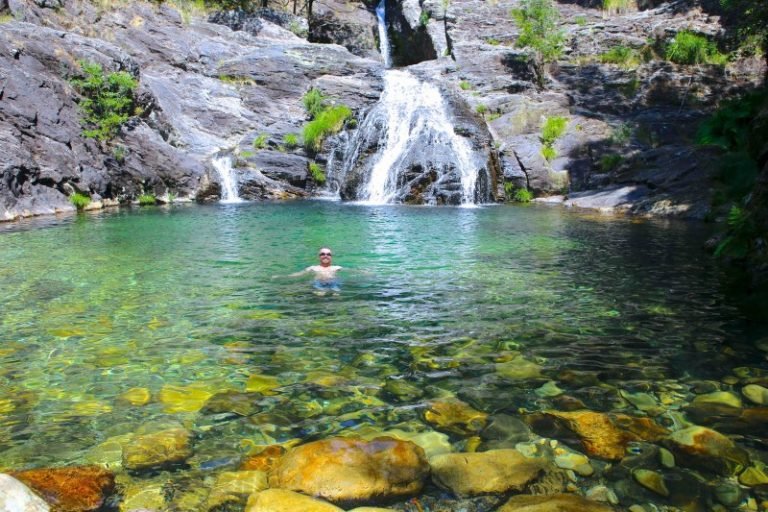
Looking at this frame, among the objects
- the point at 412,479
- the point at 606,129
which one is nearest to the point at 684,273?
the point at 412,479

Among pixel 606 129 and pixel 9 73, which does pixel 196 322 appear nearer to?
pixel 9 73

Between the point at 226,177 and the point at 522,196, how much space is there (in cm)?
1383

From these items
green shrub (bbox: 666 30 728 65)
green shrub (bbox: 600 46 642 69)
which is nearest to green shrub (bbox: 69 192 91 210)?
green shrub (bbox: 600 46 642 69)

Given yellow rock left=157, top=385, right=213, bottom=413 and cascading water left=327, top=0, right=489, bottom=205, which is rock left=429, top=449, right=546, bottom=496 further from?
cascading water left=327, top=0, right=489, bottom=205

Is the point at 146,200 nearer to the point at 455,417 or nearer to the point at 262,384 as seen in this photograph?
the point at 262,384

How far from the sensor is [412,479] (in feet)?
11.1

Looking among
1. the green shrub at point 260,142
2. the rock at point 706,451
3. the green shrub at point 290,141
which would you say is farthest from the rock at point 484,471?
the green shrub at point 260,142

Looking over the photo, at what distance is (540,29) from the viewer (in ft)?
110

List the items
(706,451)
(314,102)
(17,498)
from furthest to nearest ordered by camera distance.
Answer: (314,102)
(706,451)
(17,498)

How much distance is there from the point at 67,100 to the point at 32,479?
→ 78.4 ft

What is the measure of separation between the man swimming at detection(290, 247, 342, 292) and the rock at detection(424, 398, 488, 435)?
409 cm

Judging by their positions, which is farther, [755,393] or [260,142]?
[260,142]

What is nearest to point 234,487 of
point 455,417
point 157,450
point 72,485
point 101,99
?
point 157,450

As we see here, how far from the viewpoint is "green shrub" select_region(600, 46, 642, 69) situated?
3117 cm
